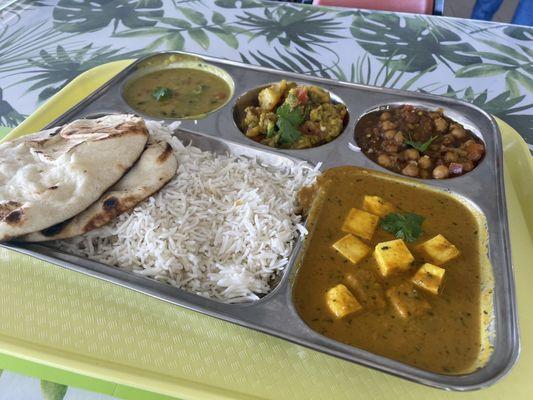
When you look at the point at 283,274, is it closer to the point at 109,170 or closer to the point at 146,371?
the point at 146,371

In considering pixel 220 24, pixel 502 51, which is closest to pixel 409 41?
pixel 502 51

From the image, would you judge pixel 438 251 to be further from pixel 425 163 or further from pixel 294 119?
pixel 294 119

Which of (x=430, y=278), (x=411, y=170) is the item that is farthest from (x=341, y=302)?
(x=411, y=170)

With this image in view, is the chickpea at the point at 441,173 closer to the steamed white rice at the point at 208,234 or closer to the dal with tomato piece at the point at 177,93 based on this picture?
the steamed white rice at the point at 208,234

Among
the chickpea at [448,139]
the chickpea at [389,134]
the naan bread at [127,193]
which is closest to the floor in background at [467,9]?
the chickpea at [448,139]

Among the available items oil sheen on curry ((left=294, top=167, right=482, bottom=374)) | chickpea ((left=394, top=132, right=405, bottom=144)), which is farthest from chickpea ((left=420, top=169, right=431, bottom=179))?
chickpea ((left=394, top=132, right=405, bottom=144))
